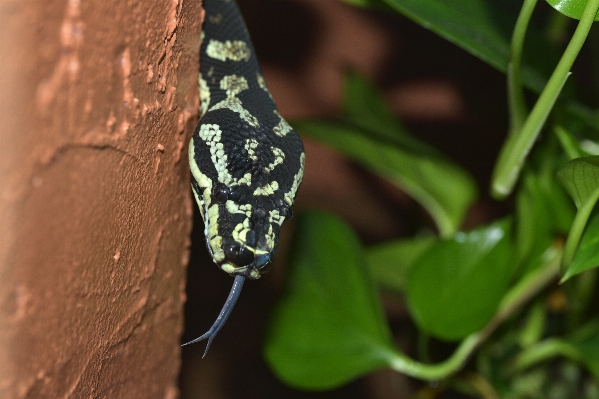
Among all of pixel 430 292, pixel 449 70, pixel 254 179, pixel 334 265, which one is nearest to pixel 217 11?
pixel 254 179

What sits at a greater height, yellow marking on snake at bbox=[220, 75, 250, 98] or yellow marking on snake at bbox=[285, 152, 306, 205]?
yellow marking on snake at bbox=[220, 75, 250, 98]

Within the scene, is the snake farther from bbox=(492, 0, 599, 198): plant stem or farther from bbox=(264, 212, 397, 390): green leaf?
bbox=(492, 0, 599, 198): plant stem

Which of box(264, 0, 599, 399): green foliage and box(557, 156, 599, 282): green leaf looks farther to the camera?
box(264, 0, 599, 399): green foliage

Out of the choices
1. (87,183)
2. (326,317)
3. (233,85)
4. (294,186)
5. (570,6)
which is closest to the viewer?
(87,183)

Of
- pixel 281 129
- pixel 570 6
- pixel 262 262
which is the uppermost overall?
pixel 570 6

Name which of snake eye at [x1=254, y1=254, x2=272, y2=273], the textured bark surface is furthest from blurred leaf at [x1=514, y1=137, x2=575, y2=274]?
the textured bark surface

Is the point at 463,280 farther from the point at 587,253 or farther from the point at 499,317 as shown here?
the point at 587,253

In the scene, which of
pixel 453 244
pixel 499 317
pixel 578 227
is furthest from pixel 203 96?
pixel 499 317

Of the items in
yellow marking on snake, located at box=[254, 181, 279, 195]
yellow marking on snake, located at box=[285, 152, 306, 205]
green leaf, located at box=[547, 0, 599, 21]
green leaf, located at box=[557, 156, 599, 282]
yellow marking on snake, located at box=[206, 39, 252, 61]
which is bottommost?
yellow marking on snake, located at box=[285, 152, 306, 205]
